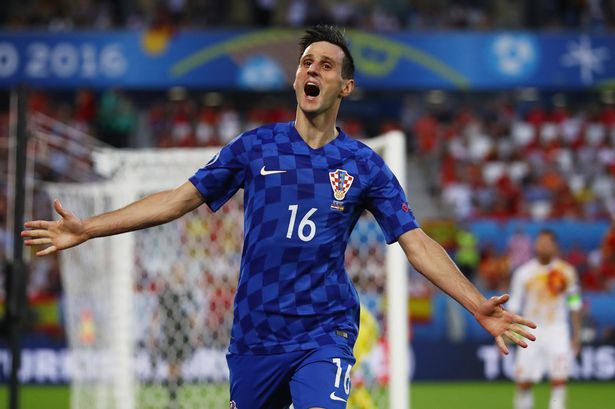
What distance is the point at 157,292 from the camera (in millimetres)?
12227

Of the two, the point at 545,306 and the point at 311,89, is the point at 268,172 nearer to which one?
the point at 311,89

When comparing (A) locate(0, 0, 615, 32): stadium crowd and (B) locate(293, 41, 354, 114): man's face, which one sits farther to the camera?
(A) locate(0, 0, 615, 32): stadium crowd

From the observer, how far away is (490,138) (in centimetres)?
2620

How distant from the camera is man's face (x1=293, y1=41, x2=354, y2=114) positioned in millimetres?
4980

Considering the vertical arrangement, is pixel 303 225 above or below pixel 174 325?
above

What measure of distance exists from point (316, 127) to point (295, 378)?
1.10 m

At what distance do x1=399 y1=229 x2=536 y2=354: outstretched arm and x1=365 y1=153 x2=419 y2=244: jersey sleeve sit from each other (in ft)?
0.14

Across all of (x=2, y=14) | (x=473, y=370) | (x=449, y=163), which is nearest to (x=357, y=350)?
(x=473, y=370)

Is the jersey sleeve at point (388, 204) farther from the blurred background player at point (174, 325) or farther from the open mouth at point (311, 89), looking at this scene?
the blurred background player at point (174, 325)

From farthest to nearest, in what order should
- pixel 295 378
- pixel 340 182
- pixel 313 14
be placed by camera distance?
1. pixel 313 14
2. pixel 340 182
3. pixel 295 378

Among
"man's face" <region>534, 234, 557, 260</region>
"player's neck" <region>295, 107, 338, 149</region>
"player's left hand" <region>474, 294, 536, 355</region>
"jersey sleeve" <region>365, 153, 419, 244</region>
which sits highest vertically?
"man's face" <region>534, 234, 557, 260</region>

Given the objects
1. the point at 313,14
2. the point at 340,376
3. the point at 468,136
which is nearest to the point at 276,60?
the point at 313,14

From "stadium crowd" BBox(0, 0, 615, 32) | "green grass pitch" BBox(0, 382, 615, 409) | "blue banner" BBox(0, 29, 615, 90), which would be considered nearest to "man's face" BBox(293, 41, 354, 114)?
"green grass pitch" BBox(0, 382, 615, 409)

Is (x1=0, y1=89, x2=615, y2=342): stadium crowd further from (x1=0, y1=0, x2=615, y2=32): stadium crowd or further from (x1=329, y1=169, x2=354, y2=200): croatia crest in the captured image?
(x1=329, y1=169, x2=354, y2=200): croatia crest
